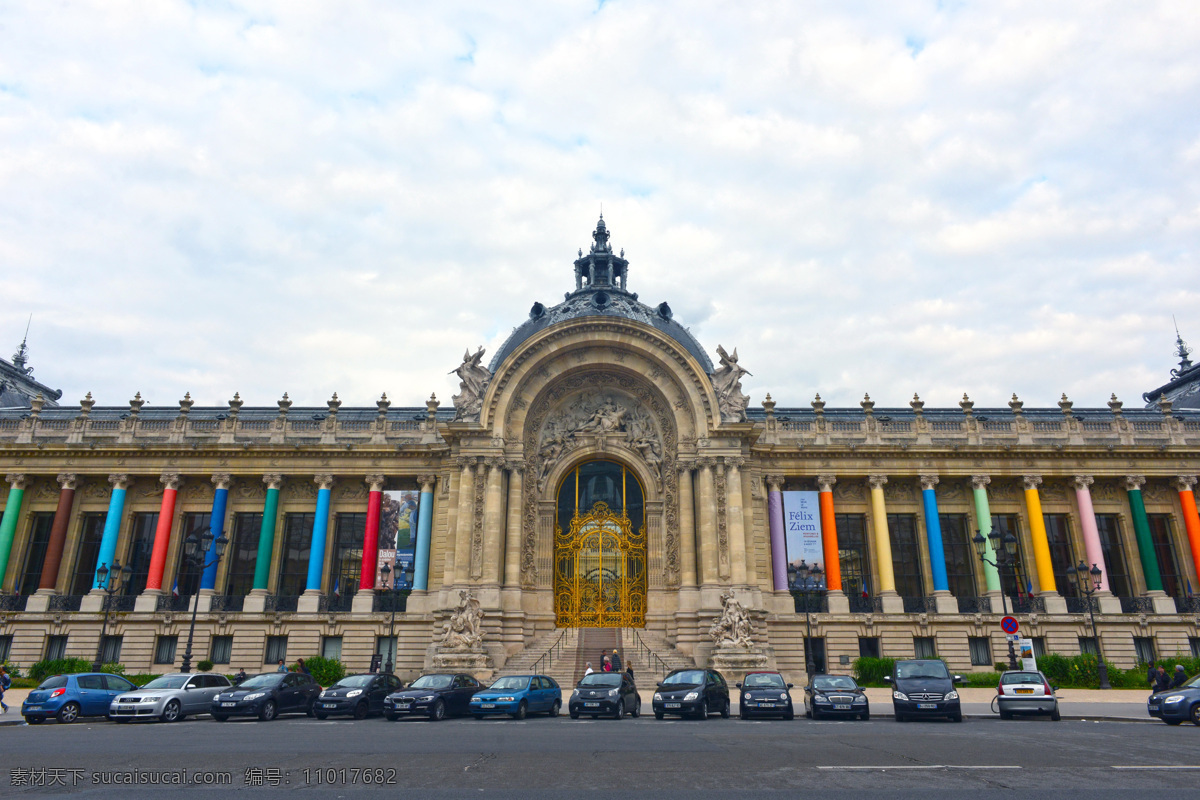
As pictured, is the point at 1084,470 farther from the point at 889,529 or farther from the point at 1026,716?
the point at 1026,716

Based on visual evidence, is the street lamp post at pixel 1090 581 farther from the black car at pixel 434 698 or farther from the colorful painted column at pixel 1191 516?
the black car at pixel 434 698

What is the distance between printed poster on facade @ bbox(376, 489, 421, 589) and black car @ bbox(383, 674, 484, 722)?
49.0 feet

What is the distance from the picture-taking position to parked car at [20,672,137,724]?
63.9ft

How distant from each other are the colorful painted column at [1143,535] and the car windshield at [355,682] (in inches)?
1416

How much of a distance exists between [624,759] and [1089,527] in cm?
3423

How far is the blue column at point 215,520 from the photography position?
1416 inches

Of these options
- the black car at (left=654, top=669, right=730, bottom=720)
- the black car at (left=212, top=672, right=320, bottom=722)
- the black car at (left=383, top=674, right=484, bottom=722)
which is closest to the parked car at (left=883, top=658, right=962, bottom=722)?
the black car at (left=654, top=669, right=730, bottom=720)

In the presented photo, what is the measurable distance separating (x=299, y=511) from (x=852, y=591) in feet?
92.3

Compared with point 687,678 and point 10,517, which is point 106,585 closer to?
point 10,517

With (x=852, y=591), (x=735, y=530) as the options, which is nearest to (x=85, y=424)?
(x=735, y=530)

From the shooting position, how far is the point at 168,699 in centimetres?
1967

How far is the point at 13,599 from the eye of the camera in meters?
35.9

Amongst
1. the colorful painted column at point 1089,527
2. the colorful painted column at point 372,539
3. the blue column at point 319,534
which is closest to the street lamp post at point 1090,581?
the colorful painted column at point 1089,527

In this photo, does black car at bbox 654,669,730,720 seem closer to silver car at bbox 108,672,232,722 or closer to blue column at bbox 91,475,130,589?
silver car at bbox 108,672,232,722
